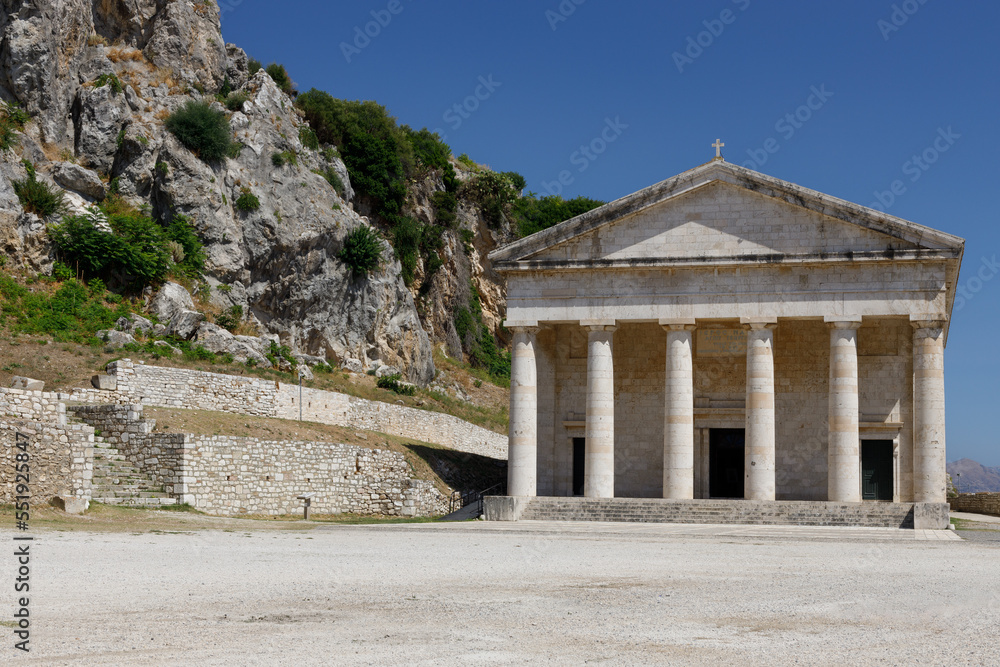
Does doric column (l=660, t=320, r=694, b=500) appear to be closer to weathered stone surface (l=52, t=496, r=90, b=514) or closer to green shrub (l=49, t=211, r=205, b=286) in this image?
weathered stone surface (l=52, t=496, r=90, b=514)

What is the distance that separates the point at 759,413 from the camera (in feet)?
101

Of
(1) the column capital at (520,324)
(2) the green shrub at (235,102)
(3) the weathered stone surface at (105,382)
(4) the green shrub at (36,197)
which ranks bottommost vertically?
(3) the weathered stone surface at (105,382)

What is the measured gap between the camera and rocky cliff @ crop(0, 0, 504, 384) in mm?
41281

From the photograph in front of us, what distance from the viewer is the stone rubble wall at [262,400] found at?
30.5 m

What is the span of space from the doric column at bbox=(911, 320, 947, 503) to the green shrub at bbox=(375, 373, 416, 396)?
2317cm

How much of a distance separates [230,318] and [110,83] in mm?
12151

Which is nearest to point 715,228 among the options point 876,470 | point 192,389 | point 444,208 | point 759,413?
point 759,413

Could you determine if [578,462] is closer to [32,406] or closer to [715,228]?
[715,228]

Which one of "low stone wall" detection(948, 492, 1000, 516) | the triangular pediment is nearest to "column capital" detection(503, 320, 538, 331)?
the triangular pediment

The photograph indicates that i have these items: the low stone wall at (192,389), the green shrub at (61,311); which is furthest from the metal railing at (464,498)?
the green shrub at (61,311)

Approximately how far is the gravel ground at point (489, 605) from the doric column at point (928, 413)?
39.0ft

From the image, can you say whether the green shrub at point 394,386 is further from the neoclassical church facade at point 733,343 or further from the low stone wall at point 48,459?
the low stone wall at point 48,459

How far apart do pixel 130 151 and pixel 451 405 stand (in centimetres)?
1918

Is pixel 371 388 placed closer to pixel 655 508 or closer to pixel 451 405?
pixel 451 405
